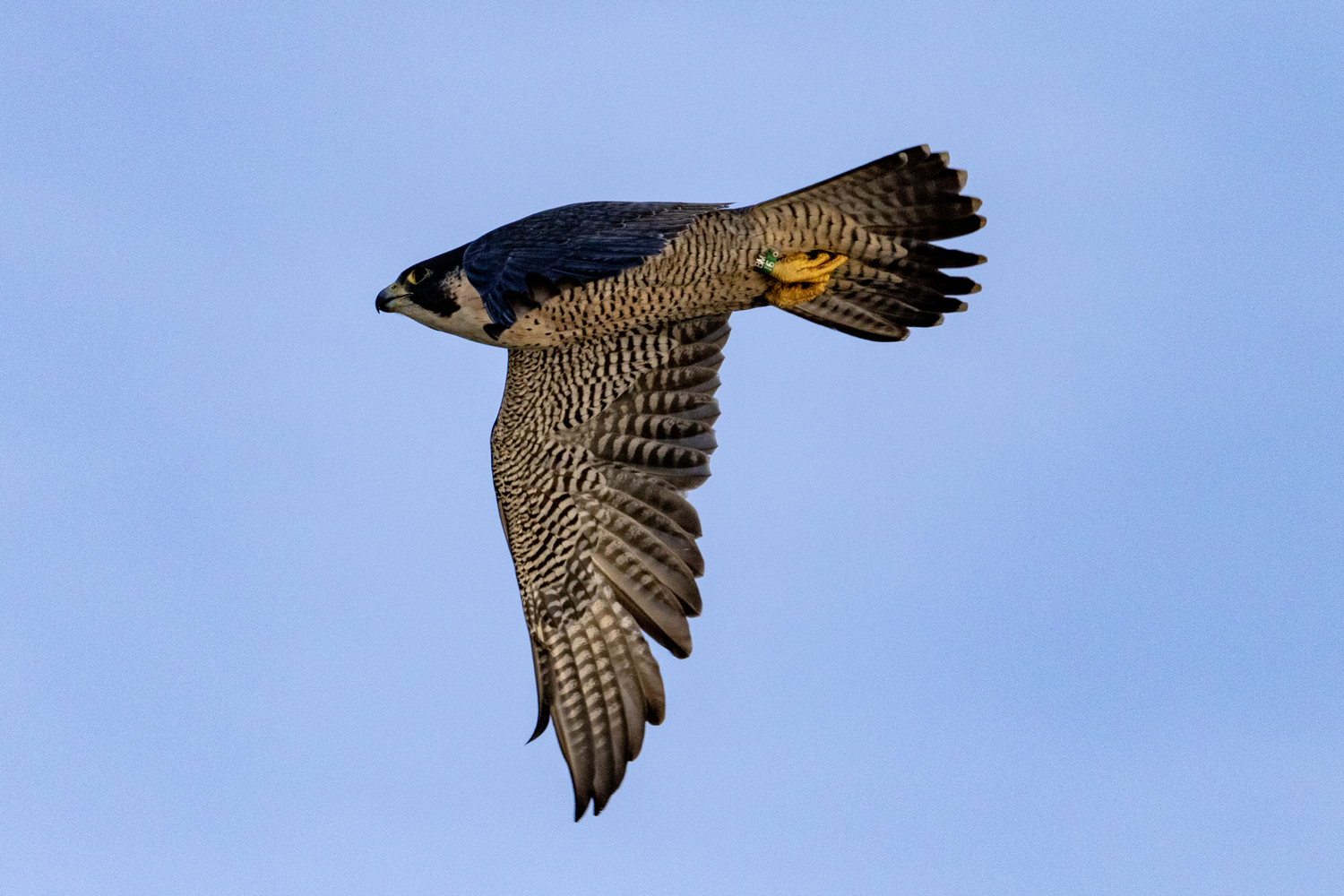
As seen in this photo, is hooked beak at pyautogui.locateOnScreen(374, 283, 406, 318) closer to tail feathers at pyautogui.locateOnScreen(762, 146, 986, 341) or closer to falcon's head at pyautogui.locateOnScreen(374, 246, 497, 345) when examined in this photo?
falcon's head at pyautogui.locateOnScreen(374, 246, 497, 345)

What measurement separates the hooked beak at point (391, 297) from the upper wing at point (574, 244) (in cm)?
93

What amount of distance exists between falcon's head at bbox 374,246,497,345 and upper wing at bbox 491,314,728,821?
0.38 meters

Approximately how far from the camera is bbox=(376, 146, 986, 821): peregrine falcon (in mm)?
9297

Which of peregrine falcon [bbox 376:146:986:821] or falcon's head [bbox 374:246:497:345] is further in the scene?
falcon's head [bbox 374:246:497:345]

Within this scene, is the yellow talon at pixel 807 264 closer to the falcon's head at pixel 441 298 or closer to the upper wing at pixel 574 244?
the upper wing at pixel 574 244

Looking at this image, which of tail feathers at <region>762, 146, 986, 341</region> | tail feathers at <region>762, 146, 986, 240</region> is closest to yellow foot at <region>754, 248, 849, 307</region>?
tail feathers at <region>762, 146, 986, 341</region>

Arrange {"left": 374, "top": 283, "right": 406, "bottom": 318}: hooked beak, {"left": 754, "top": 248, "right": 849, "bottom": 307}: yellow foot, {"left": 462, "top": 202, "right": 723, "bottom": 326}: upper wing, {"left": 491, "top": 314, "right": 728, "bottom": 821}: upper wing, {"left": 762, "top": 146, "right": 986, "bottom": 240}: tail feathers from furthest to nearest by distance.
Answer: {"left": 374, "top": 283, "right": 406, "bottom": 318}: hooked beak
{"left": 491, "top": 314, "right": 728, "bottom": 821}: upper wing
{"left": 754, "top": 248, "right": 849, "bottom": 307}: yellow foot
{"left": 462, "top": 202, "right": 723, "bottom": 326}: upper wing
{"left": 762, "top": 146, "right": 986, "bottom": 240}: tail feathers

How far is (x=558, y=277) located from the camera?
30.6ft

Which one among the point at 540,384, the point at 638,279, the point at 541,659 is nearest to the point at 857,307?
the point at 638,279

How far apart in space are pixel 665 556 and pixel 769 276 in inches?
68.3

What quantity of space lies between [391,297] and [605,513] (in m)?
1.85

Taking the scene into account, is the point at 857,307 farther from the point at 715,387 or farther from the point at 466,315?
the point at 466,315

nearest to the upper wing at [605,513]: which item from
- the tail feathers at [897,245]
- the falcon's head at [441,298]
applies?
the falcon's head at [441,298]

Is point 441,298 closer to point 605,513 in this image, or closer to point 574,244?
point 574,244
